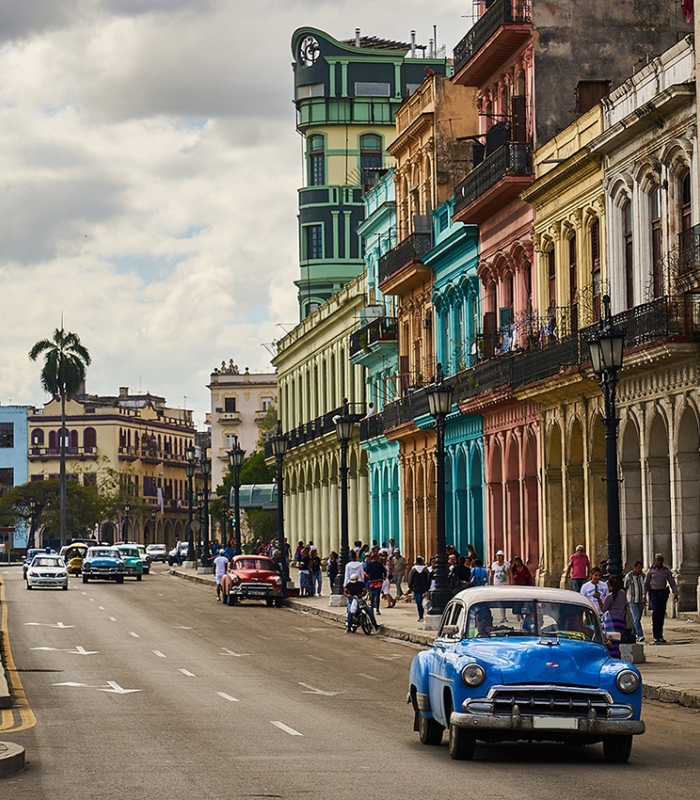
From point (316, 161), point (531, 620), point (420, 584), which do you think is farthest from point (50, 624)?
point (316, 161)

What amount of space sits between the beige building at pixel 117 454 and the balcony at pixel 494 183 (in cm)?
12013

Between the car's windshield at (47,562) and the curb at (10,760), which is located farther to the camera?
the car's windshield at (47,562)

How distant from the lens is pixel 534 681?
15.2 meters

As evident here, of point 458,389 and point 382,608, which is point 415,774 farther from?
point 458,389

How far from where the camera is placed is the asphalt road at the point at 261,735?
13.9m

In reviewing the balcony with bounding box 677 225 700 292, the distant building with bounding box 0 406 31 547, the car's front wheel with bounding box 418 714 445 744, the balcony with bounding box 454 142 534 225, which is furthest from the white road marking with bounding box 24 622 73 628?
the distant building with bounding box 0 406 31 547

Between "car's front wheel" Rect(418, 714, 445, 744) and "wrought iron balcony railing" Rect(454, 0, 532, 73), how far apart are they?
3156 centimetres

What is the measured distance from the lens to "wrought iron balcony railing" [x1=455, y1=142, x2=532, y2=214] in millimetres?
45062

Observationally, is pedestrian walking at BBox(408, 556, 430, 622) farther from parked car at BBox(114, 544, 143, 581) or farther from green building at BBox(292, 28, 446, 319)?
green building at BBox(292, 28, 446, 319)

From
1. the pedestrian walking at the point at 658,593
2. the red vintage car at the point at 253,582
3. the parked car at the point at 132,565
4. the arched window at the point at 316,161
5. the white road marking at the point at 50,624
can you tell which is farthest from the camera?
the arched window at the point at 316,161

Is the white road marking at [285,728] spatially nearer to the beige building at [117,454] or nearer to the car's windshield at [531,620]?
the car's windshield at [531,620]

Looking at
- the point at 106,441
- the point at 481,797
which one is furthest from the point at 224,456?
the point at 481,797

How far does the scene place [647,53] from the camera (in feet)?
152

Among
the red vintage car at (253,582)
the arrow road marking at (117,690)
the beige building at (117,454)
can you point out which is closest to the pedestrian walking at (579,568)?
the arrow road marking at (117,690)
